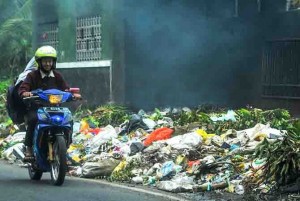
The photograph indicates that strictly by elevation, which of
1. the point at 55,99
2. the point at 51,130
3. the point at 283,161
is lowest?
the point at 283,161

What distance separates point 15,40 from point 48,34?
24.4 feet

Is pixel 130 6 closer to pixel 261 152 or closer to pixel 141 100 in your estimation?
pixel 141 100

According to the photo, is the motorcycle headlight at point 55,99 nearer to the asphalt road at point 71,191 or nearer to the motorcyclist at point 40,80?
the motorcyclist at point 40,80

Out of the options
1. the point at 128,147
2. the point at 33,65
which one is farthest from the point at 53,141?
the point at 128,147

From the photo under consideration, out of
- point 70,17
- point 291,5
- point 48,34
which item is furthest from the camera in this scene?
point 48,34

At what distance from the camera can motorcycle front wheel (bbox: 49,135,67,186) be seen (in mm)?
7438

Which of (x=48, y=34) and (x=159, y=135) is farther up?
(x=48, y=34)

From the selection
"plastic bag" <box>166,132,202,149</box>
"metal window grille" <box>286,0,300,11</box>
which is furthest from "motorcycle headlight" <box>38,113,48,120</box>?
"metal window grille" <box>286,0,300,11</box>

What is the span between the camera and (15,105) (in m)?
8.12

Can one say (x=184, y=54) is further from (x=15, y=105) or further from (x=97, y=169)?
(x=15, y=105)

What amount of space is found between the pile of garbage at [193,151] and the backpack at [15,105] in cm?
125

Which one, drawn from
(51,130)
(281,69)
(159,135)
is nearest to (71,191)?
(51,130)

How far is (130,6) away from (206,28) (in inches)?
73.8

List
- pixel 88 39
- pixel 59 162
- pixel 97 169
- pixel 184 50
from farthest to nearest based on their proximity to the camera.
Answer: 1. pixel 88 39
2. pixel 184 50
3. pixel 97 169
4. pixel 59 162
